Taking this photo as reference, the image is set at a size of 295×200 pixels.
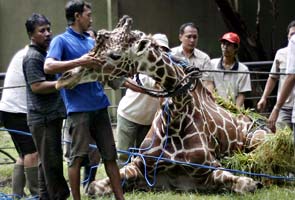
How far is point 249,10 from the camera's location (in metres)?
15.1

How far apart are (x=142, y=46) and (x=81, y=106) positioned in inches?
33.0

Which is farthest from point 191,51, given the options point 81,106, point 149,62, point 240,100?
point 81,106

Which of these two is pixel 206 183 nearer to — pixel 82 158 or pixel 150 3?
pixel 82 158

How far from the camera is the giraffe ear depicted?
6449 mm

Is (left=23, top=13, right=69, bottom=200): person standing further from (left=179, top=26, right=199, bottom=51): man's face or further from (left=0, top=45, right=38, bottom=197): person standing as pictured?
(left=179, top=26, right=199, bottom=51): man's face

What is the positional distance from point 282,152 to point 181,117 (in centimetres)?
102

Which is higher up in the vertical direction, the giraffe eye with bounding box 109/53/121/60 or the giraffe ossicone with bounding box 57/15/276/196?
the giraffe eye with bounding box 109/53/121/60

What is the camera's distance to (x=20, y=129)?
285 inches

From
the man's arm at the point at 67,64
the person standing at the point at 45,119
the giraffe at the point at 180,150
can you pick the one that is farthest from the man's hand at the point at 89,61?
the giraffe at the point at 180,150

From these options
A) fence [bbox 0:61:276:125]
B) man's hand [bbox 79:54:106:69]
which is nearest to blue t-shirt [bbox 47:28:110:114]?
man's hand [bbox 79:54:106:69]

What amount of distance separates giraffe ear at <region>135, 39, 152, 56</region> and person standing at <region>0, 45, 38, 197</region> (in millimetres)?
1199

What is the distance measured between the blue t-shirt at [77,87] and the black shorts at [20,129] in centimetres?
110

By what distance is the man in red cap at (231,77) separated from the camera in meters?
8.38

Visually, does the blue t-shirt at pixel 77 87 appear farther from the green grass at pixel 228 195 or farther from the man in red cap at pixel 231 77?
the man in red cap at pixel 231 77
